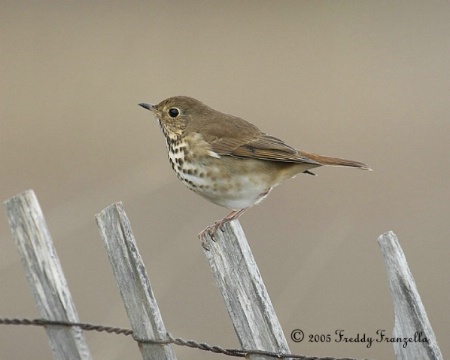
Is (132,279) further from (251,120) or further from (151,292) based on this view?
(251,120)

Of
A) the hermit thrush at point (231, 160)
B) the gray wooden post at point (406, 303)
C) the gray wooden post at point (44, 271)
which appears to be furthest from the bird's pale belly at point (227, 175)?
the gray wooden post at point (406, 303)

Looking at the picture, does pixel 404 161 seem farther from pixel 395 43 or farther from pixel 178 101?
pixel 178 101

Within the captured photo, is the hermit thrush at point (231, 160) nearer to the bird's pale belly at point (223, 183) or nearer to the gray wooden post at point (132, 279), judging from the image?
the bird's pale belly at point (223, 183)

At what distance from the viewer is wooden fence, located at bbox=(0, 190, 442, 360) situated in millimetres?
3533

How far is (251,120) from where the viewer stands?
10.7 m

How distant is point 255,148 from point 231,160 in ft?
0.44

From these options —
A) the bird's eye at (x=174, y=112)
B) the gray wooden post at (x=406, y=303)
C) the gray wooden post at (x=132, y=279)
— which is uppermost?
the bird's eye at (x=174, y=112)

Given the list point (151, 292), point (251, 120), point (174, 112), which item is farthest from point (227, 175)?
point (251, 120)

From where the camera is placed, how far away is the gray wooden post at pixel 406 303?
3.50 metres

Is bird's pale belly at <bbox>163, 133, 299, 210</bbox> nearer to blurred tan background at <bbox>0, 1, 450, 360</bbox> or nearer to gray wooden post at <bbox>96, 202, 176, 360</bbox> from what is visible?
blurred tan background at <bbox>0, 1, 450, 360</bbox>

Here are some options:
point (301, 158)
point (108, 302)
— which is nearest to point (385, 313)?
point (108, 302)

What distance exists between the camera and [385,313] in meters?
7.03

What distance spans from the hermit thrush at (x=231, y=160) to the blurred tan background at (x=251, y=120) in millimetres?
1038

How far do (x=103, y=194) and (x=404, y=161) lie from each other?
109 inches
